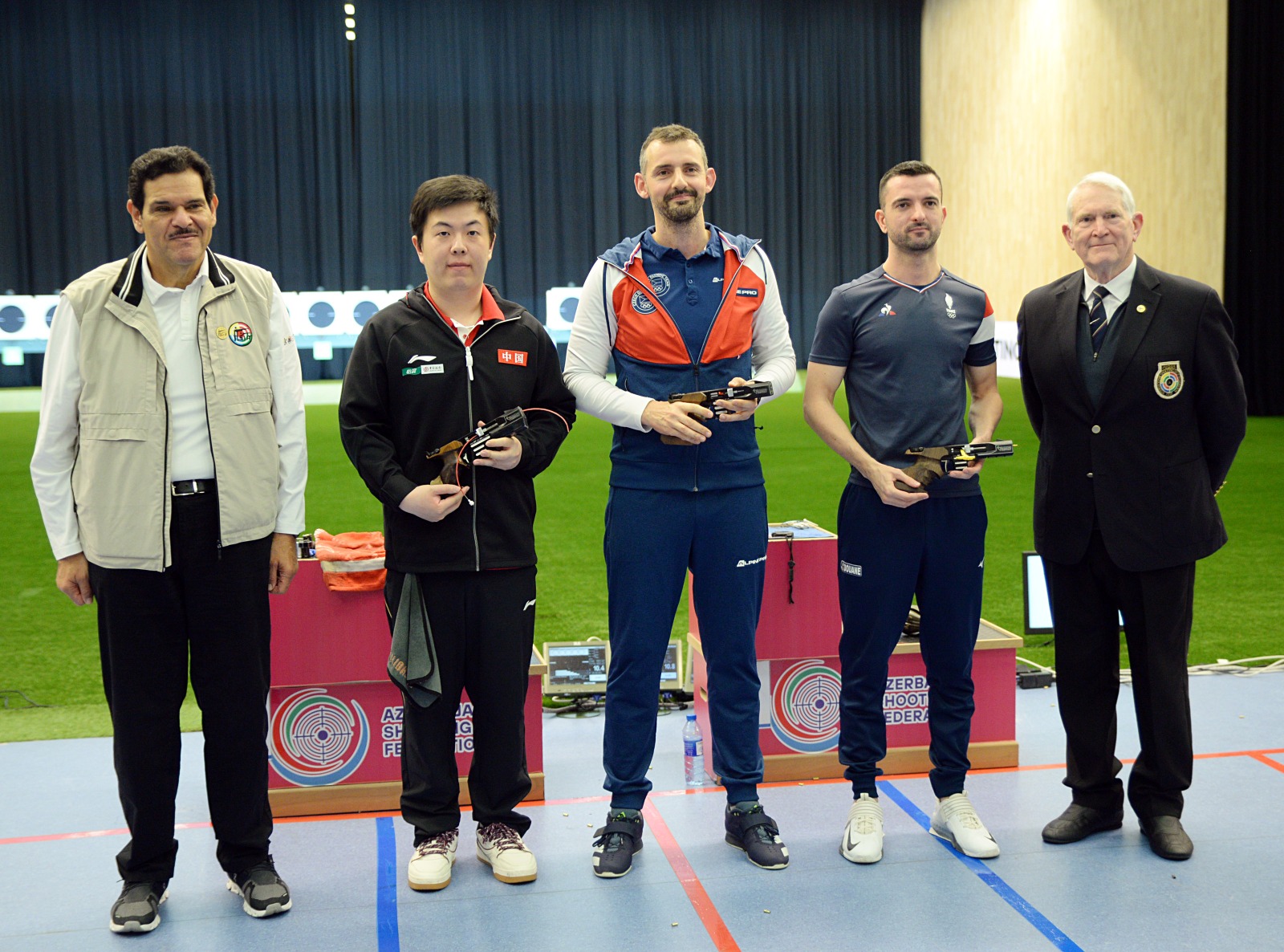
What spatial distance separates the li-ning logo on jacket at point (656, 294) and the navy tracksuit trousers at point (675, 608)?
1.37 feet

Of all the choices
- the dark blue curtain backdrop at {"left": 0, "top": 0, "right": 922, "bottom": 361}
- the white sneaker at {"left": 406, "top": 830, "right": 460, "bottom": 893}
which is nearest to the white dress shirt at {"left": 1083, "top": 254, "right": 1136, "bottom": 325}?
the white sneaker at {"left": 406, "top": 830, "right": 460, "bottom": 893}

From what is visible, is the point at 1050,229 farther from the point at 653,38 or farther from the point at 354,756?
the point at 354,756

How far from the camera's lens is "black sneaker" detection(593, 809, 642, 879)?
102 inches

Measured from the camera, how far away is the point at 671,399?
2.52 m

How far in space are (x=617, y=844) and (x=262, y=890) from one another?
2.55 feet

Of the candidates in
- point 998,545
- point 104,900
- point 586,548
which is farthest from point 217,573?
point 998,545

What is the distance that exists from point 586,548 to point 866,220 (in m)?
14.8

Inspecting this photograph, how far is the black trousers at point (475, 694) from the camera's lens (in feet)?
8.27

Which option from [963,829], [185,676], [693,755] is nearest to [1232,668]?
[963,829]

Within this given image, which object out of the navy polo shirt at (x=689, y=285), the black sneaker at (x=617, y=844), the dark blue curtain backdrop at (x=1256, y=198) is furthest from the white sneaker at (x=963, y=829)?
the dark blue curtain backdrop at (x=1256, y=198)

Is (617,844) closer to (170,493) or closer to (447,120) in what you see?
(170,493)

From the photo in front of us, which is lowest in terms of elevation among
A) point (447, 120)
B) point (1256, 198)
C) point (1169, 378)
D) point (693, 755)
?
point (693, 755)

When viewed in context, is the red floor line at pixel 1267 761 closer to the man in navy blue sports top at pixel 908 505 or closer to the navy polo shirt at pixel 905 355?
the man in navy blue sports top at pixel 908 505

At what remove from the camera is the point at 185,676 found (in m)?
2.45
